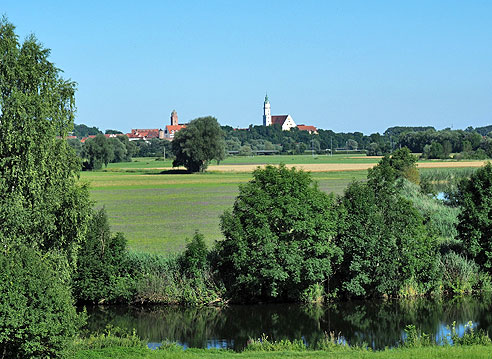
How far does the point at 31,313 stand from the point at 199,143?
97.2 meters

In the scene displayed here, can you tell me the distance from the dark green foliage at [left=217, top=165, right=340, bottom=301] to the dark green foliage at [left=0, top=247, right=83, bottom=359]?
12.1 metres

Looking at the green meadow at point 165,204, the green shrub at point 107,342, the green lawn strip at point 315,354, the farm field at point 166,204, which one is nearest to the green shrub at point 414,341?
the green lawn strip at point 315,354

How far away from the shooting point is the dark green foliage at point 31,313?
17.5 meters

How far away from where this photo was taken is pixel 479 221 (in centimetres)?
3322

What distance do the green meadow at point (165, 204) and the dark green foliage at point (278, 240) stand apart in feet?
22.0

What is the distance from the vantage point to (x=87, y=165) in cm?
13450

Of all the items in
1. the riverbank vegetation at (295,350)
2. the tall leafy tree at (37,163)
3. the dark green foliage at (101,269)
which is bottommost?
the riverbank vegetation at (295,350)

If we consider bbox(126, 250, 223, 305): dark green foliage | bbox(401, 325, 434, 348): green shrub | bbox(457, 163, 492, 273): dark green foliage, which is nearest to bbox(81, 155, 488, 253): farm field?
bbox(126, 250, 223, 305): dark green foliage

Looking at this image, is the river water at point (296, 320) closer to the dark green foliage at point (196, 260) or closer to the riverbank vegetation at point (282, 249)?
the riverbank vegetation at point (282, 249)

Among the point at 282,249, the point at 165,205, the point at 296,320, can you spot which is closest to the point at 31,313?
the point at 296,320

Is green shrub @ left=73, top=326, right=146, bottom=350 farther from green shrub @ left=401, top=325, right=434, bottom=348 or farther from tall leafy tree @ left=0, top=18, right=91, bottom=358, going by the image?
green shrub @ left=401, top=325, right=434, bottom=348

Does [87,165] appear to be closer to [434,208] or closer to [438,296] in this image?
[434,208]

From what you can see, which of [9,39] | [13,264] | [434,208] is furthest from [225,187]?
[13,264]

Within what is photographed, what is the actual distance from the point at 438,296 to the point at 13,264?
67.0ft
